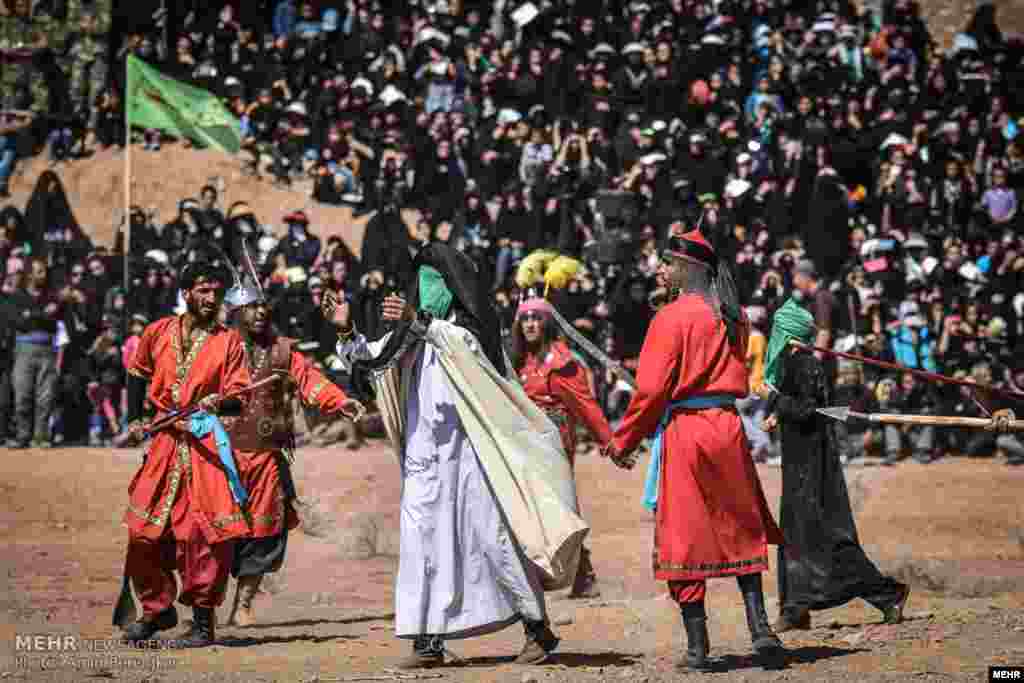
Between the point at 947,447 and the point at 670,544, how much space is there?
10.6 m

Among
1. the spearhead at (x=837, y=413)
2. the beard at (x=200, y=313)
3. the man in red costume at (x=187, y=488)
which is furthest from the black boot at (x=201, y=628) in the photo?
the spearhead at (x=837, y=413)

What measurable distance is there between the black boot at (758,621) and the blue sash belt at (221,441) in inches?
119

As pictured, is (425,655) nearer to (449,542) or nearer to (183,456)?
(449,542)

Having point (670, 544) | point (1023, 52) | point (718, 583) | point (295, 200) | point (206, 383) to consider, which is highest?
point (1023, 52)

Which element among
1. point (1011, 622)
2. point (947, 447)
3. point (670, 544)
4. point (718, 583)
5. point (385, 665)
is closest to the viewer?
point (670, 544)

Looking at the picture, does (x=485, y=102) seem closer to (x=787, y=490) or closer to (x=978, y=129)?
(x=978, y=129)

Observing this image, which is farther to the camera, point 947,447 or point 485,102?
point 485,102

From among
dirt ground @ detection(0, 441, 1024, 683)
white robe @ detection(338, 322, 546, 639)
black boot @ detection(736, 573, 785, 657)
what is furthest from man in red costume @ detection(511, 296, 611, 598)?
black boot @ detection(736, 573, 785, 657)

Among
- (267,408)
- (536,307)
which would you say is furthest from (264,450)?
(536,307)

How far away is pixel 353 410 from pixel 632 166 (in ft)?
42.1

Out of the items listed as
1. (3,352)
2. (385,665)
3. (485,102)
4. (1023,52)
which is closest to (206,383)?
(385,665)

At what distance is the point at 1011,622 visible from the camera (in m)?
9.93

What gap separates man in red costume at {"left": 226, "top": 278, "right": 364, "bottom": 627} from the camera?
11.1 m

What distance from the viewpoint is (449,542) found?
9.02 meters
